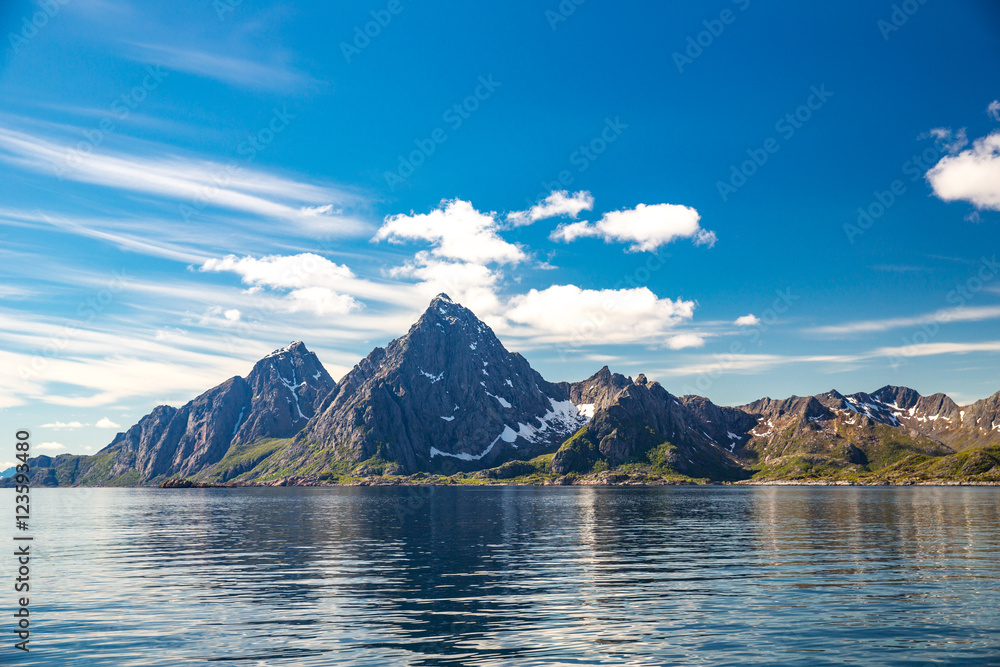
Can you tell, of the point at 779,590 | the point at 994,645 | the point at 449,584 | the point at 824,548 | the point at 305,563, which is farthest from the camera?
the point at 824,548

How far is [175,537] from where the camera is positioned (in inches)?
3669

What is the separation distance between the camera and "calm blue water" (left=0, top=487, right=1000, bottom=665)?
31.0 m

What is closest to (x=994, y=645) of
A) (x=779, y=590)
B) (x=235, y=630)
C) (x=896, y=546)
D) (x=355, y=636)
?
(x=779, y=590)

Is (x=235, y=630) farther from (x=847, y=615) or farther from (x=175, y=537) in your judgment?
(x=175, y=537)

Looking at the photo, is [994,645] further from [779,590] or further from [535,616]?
[535,616]

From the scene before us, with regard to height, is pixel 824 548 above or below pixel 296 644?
below

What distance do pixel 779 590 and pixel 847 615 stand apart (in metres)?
8.04

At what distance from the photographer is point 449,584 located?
166 feet

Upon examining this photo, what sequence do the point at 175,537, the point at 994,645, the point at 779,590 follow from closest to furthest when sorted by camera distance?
the point at 994,645, the point at 779,590, the point at 175,537

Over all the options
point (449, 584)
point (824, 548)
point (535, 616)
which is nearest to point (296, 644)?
point (535, 616)

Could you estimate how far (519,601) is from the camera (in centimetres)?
4288

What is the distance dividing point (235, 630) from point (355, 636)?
7.88 metres

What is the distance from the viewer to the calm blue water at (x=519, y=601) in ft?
102

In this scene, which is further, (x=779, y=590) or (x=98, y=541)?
(x=98, y=541)
